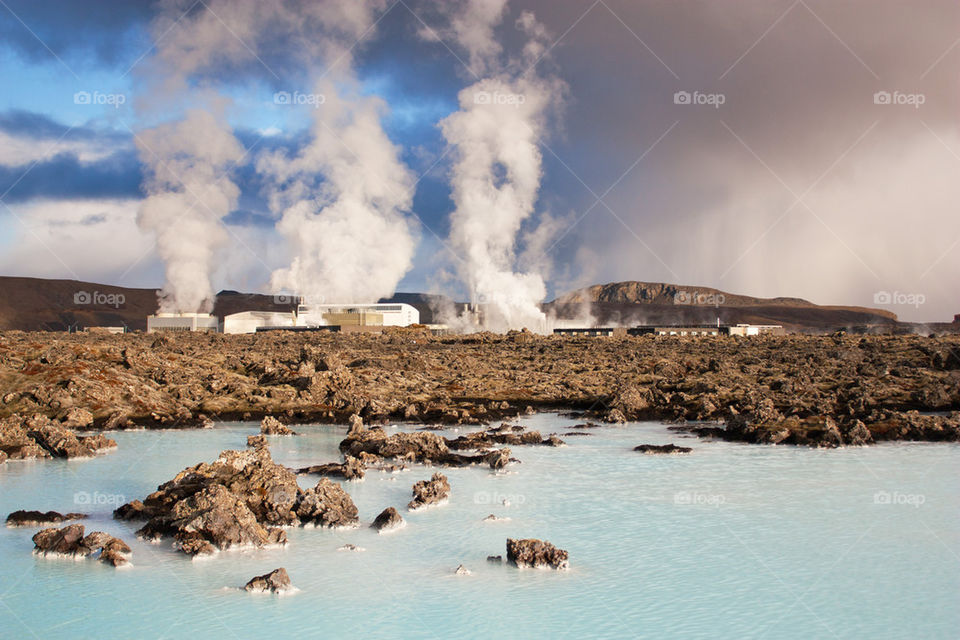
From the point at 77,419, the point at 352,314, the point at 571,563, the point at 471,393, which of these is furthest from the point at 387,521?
the point at 352,314

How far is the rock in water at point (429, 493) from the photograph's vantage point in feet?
39.5

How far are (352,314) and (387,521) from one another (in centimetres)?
7995

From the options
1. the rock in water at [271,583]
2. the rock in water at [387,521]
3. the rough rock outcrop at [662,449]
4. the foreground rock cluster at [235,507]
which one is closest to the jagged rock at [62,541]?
the foreground rock cluster at [235,507]

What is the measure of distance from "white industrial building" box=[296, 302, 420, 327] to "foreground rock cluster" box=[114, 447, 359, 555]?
254 ft

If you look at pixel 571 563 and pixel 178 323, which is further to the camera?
pixel 178 323

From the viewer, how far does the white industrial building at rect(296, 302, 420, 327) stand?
8944 cm

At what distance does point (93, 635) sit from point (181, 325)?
8588 cm

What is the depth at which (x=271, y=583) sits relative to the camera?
27.3 ft

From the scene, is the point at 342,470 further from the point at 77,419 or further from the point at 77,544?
the point at 77,419

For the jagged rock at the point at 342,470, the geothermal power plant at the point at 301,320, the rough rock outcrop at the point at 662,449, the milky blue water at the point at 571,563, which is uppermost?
the geothermal power plant at the point at 301,320

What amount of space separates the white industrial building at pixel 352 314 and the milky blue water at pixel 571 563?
244 feet

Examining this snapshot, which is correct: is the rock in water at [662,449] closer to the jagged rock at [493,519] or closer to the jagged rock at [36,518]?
the jagged rock at [493,519]

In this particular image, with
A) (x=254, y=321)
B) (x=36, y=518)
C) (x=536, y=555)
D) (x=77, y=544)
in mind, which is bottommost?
(x=536, y=555)

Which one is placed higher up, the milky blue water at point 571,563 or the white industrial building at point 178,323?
the white industrial building at point 178,323
